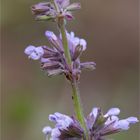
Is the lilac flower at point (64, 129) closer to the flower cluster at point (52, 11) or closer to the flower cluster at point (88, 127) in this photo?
the flower cluster at point (88, 127)

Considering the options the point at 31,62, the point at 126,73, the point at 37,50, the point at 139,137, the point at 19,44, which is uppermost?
the point at 19,44

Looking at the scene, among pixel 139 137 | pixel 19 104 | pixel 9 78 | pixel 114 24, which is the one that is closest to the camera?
pixel 139 137

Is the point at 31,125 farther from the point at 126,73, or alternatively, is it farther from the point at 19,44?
the point at 19,44

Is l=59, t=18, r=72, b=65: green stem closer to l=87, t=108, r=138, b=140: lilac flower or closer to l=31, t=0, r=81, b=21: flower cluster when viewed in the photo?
l=31, t=0, r=81, b=21: flower cluster

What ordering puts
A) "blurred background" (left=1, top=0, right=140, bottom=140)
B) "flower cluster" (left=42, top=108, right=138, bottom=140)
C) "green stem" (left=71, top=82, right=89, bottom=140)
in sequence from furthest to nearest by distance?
"blurred background" (left=1, top=0, right=140, bottom=140) → "flower cluster" (left=42, top=108, right=138, bottom=140) → "green stem" (left=71, top=82, right=89, bottom=140)

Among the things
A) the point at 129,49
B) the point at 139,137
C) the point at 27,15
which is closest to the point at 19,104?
the point at 139,137

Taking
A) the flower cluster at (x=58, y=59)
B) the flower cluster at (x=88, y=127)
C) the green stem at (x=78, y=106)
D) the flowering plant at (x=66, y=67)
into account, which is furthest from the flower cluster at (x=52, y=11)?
the flower cluster at (x=88, y=127)

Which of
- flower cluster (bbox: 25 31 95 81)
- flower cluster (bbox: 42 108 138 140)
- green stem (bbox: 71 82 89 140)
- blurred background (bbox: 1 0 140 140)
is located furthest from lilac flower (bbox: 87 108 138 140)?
blurred background (bbox: 1 0 140 140)
